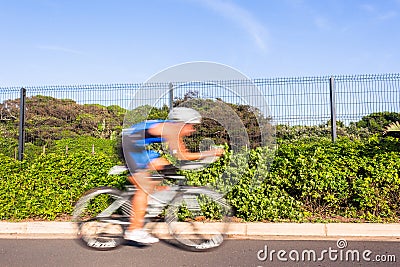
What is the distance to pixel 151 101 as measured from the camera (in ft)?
22.6

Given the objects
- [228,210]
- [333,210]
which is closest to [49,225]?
[228,210]

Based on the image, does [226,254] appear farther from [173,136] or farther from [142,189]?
[173,136]

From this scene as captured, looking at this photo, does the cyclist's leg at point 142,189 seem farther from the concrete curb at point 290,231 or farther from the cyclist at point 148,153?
the concrete curb at point 290,231

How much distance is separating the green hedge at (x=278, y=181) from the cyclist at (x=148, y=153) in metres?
1.64

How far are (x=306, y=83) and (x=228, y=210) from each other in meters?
3.92

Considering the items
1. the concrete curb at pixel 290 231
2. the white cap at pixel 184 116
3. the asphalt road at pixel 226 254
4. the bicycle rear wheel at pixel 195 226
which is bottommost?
the asphalt road at pixel 226 254

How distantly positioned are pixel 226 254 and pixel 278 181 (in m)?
2.16

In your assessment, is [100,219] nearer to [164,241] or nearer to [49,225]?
[164,241]

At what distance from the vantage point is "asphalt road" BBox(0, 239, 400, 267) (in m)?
5.19

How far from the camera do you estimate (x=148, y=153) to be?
5.58 meters

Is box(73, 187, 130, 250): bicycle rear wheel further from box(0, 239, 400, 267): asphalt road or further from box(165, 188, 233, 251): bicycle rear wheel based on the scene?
box(165, 188, 233, 251): bicycle rear wheel

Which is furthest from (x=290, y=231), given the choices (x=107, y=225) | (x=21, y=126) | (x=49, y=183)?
(x=21, y=126)

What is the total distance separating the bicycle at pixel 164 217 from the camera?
5.74m

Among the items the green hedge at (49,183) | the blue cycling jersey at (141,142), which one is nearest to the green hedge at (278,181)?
the green hedge at (49,183)
